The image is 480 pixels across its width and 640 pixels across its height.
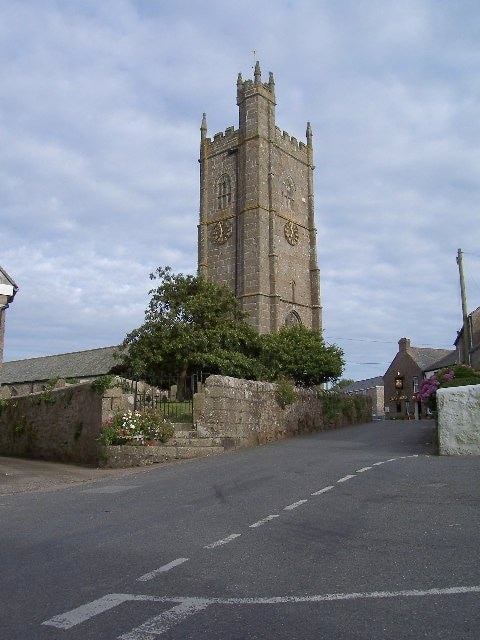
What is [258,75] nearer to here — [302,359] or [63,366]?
[302,359]

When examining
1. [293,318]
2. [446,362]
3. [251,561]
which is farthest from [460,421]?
[446,362]

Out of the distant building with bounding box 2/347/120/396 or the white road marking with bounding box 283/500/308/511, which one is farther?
the distant building with bounding box 2/347/120/396

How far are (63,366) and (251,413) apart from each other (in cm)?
4559

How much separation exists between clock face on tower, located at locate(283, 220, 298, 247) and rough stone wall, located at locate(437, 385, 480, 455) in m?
45.2

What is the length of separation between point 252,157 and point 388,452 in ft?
148

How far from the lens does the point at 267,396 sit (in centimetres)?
2286

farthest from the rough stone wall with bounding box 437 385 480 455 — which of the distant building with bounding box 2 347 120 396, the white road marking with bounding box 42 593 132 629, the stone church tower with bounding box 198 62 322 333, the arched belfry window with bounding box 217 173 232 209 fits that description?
the arched belfry window with bounding box 217 173 232 209

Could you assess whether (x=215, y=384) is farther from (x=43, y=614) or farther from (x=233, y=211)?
(x=233, y=211)

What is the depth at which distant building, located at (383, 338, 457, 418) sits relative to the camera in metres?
68.6

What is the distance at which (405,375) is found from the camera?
2776 inches

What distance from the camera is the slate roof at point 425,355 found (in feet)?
228

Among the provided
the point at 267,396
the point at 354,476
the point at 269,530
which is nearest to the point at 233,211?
the point at 267,396

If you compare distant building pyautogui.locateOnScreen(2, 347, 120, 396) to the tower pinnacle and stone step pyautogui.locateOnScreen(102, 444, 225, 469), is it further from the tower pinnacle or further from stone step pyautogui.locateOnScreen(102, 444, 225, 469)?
stone step pyautogui.locateOnScreen(102, 444, 225, 469)

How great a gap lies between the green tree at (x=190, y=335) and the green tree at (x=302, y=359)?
2579 mm
